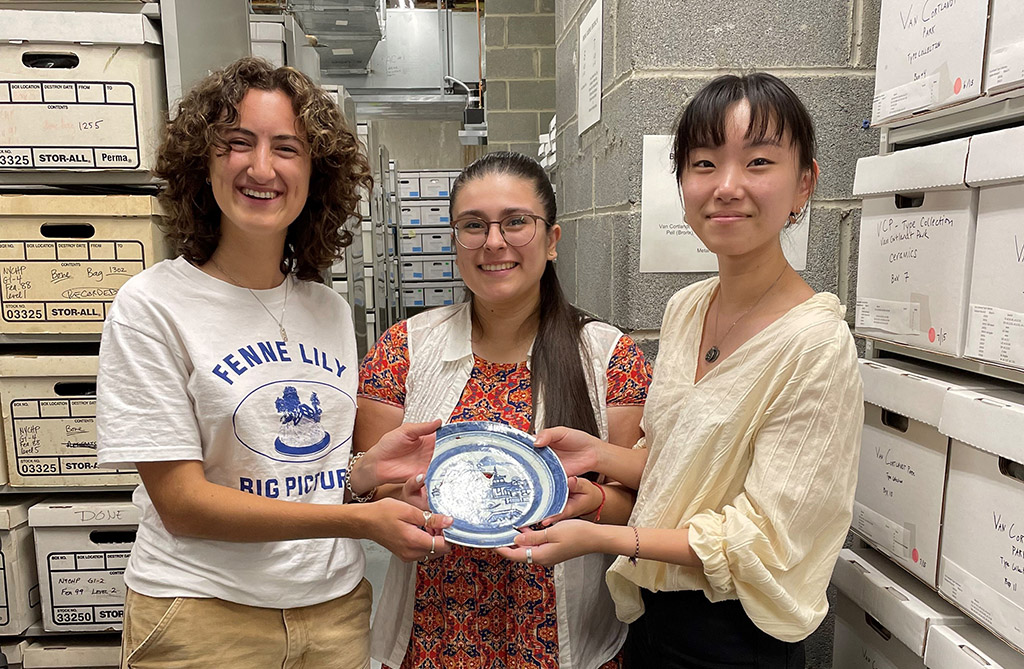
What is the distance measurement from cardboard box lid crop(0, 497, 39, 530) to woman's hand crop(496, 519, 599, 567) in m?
1.44

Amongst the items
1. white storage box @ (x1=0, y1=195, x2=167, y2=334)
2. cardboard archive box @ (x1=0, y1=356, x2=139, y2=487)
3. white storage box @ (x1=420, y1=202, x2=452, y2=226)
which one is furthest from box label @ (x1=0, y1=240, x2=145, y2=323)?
white storage box @ (x1=420, y1=202, x2=452, y2=226)

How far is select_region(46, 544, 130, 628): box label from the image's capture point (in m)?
1.77

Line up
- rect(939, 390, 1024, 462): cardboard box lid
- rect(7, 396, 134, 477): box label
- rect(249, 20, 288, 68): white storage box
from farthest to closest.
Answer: rect(249, 20, 288, 68): white storage box → rect(7, 396, 134, 477): box label → rect(939, 390, 1024, 462): cardboard box lid

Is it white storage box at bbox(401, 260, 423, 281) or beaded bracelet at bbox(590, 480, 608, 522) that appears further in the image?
white storage box at bbox(401, 260, 423, 281)

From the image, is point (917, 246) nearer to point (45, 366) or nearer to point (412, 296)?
point (45, 366)

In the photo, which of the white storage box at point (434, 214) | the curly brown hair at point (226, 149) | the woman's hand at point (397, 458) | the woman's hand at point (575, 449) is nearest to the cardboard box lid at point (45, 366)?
the curly brown hair at point (226, 149)

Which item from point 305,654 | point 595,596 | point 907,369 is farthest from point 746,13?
point 305,654

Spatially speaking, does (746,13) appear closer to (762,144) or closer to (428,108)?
(762,144)

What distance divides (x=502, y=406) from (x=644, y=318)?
0.61 metres

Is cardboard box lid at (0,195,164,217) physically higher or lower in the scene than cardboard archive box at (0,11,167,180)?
lower

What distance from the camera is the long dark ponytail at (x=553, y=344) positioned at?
1.31m

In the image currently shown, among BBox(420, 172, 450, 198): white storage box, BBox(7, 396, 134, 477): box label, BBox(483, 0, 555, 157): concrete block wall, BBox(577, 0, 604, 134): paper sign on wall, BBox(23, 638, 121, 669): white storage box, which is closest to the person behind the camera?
BBox(7, 396, 134, 477): box label

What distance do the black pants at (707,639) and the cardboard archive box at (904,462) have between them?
28 cm

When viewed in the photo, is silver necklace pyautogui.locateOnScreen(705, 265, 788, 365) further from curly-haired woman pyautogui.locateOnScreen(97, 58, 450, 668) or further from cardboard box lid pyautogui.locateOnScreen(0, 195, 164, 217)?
cardboard box lid pyautogui.locateOnScreen(0, 195, 164, 217)
